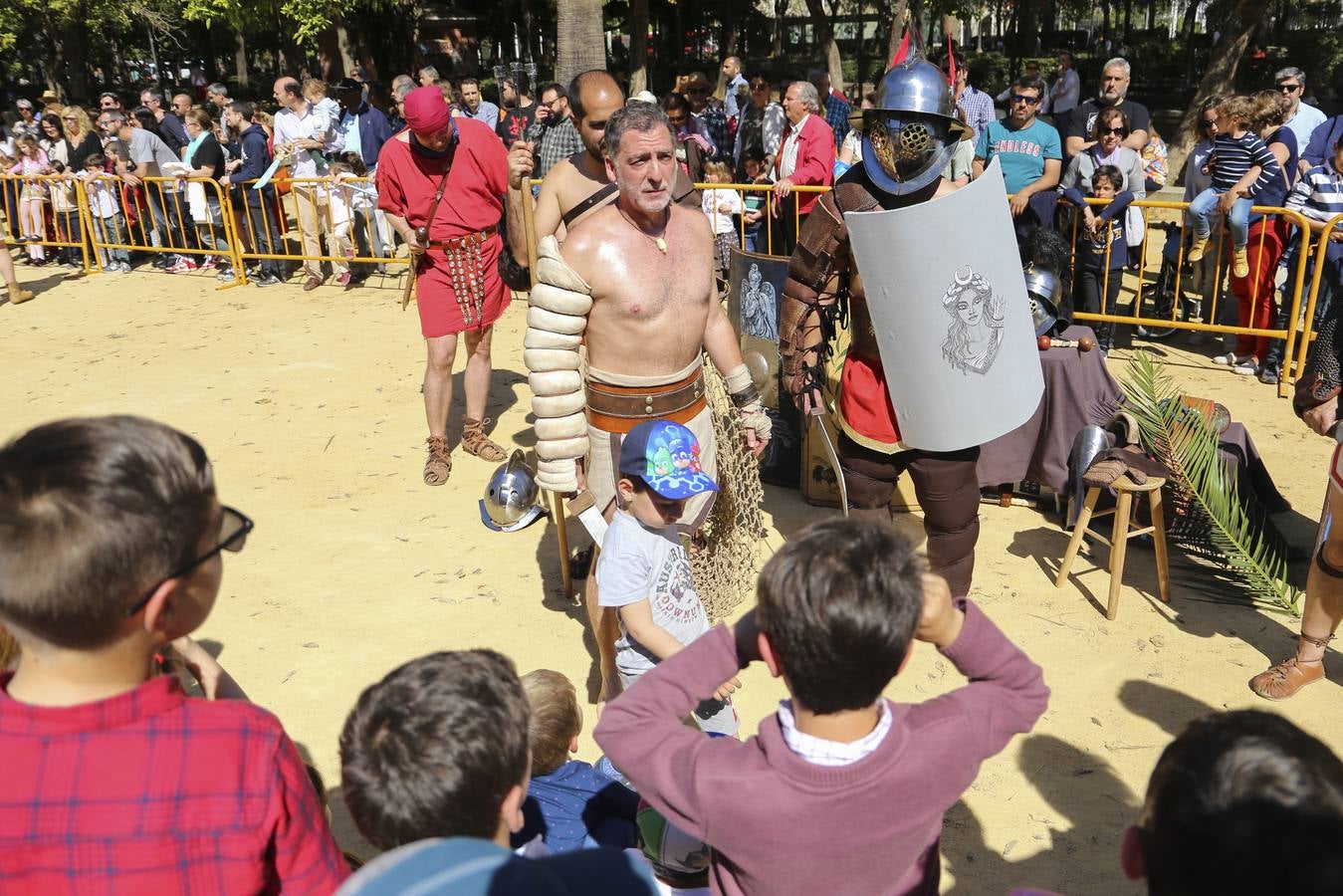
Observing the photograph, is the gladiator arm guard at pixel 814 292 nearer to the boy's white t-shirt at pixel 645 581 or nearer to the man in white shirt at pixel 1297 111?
the boy's white t-shirt at pixel 645 581

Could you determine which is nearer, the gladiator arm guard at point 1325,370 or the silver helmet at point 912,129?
the gladiator arm guard at point 1325,370

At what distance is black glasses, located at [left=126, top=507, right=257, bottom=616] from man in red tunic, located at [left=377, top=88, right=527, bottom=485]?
161 inches

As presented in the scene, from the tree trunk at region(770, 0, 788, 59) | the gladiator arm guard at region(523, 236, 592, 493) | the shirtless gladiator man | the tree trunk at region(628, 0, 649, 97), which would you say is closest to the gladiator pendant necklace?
the shirtless gladiator man

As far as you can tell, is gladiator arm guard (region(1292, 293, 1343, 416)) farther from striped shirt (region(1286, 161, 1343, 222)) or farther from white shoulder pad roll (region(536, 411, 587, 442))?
striped shirt (region(1286, 161, 1343, 222))

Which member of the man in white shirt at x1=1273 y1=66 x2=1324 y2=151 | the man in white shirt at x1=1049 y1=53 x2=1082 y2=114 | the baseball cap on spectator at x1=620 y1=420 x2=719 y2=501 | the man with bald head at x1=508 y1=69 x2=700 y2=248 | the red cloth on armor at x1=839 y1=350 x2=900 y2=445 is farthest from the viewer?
the man in white shirt at x1=1049 y1=53 x2=1082 y2=114

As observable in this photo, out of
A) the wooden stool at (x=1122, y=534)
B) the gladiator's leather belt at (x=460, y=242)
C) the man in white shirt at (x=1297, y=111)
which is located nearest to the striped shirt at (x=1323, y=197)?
the man in white shirt at (x=1297, y=111)

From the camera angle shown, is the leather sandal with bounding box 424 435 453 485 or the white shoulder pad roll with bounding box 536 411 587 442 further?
the leather sandal with bounding box 424 435 453 485

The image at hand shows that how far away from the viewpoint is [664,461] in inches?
110

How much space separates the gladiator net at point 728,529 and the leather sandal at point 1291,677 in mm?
1974

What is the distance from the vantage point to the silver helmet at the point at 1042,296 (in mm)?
5035

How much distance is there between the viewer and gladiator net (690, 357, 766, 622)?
4.29m

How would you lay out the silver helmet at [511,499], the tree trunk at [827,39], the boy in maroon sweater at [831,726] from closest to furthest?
the boy in maroon sweater at [831,726] < the silver helmet at [511,499] < the tree trunk at [827,39]

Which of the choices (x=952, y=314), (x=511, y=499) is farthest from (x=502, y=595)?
(x=952, y=314)

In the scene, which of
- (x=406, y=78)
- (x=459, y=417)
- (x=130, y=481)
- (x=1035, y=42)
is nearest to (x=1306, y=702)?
(x=130, y=481)
